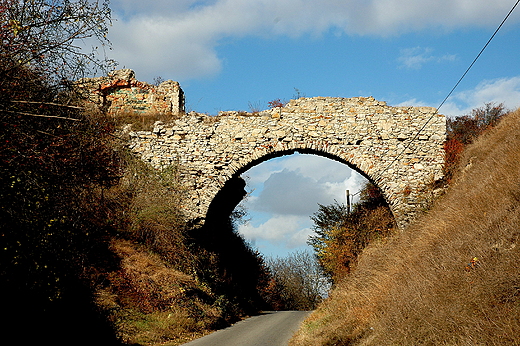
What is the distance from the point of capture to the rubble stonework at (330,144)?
43.4 ft

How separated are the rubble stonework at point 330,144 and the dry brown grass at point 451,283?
95.1 inches

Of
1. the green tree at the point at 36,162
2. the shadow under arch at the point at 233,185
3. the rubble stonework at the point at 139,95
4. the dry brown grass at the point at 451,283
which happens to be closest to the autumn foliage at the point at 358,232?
the shadow under arch at the point at 233,185

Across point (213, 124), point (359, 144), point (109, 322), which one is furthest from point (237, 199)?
point (109, 322)

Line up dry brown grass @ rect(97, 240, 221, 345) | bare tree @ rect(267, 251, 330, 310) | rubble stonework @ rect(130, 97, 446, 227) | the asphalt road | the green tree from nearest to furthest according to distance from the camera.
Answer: the green tree, the asphalt road, dry brown grass @ rect(97, 240, 221, 345), rubble stonework @ rect(130, 97, 446, 227), bare tree @ rect(267, 251, 330, 310)

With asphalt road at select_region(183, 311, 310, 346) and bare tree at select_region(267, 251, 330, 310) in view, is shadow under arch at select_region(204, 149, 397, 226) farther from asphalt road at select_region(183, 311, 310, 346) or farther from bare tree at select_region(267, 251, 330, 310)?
bare tree at select_region(267, 251, 330, 310)

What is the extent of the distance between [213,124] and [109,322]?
7.07 meters

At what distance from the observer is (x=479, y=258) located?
5965 millimetres

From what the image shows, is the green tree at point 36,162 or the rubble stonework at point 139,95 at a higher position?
the rubble stonework at point 139,95

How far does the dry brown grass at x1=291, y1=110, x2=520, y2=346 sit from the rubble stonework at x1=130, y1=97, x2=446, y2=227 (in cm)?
242

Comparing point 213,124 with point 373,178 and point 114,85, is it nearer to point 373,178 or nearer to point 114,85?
point 114,85

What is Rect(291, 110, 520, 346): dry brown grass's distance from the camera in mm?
4938

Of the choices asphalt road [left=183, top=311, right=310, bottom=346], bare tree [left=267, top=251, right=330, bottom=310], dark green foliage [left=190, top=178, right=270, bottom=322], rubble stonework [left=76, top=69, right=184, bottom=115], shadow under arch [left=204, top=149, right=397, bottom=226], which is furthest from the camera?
bare tree [left=267, top=251, right=330, bottom=310]

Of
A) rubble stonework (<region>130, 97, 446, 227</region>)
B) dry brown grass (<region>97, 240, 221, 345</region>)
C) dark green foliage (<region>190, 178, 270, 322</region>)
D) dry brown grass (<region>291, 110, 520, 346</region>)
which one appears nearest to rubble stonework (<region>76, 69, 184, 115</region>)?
rubble stonework (<region>130, 97, 446, 227</region>)

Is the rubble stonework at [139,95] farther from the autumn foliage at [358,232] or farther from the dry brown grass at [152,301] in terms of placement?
the autumn foliage at [358,232]
